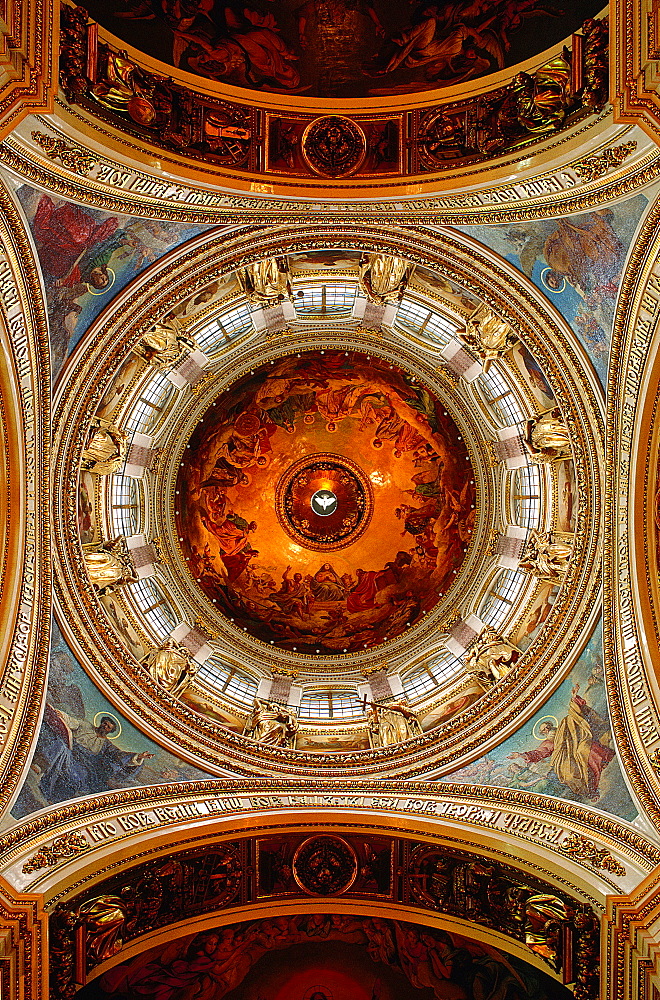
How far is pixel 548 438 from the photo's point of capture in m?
16.1

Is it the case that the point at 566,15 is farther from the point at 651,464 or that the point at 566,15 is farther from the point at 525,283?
the point at 651,464

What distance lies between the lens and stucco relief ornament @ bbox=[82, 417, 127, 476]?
15984mm

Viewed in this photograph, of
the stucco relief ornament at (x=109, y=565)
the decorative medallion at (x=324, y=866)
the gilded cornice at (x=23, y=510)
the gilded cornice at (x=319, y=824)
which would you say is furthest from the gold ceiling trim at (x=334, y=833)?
the stucco relief ornament at (x=109, y=565)

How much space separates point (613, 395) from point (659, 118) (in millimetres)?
5582

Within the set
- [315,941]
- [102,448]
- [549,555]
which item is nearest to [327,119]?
[102,448]

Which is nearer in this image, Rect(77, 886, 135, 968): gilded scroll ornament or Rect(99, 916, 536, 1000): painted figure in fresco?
Rect(77, 886, 135, 968): gilded scroll ornament

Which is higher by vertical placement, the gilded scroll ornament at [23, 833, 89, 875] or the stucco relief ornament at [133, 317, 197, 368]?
the stucco relief ornament at [133, 317, 197, 368]

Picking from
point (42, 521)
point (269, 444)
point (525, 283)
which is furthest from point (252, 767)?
point (525, 283)

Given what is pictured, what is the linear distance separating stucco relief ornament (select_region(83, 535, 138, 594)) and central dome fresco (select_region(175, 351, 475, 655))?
138 inches

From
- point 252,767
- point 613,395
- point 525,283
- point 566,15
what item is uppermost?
point 566,15

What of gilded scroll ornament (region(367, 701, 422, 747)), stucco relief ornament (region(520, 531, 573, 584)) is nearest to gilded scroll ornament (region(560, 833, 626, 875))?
gilded scroll ornament (region(367, 701, 422, 747))

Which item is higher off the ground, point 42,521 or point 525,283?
point 525,283

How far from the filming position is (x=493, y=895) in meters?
13.9

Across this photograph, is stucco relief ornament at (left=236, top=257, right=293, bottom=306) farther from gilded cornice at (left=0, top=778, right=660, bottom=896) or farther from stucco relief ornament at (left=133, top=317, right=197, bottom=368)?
gilded cornice at (left=0, top=778, right=660, bottom=896)
